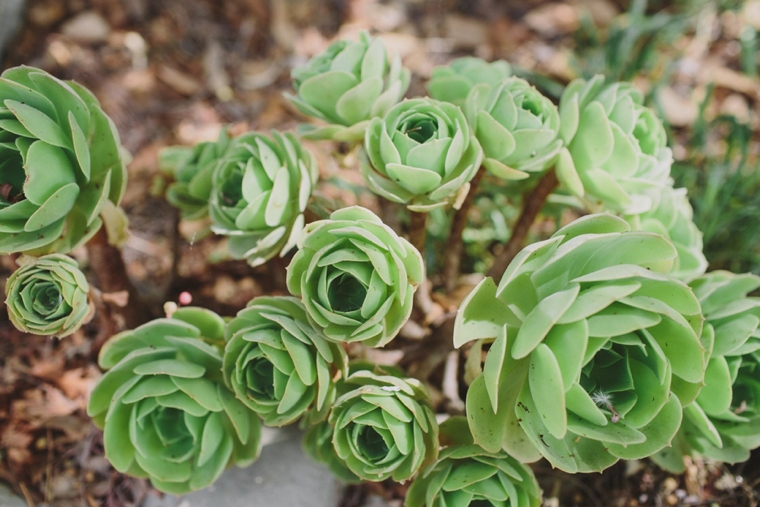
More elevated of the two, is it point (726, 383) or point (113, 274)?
point (726, 383)

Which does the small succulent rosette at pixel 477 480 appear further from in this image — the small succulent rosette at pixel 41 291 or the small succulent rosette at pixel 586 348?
the small succulent rosette at pixel 41 291

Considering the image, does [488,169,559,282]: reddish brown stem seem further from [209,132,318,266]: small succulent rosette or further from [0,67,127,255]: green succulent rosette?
[0,67,127,255]: green succulent rosette

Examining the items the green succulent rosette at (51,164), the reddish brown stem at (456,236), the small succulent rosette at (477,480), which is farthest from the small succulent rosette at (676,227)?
the green succulent rosette at (51,164)

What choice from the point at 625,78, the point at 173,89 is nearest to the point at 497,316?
the point at 625,78

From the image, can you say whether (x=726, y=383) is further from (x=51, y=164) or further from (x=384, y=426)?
(x=51, y=164)

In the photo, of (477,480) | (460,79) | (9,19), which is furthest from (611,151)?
(9,19)

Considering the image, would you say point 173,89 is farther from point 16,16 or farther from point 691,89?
point 691,89
